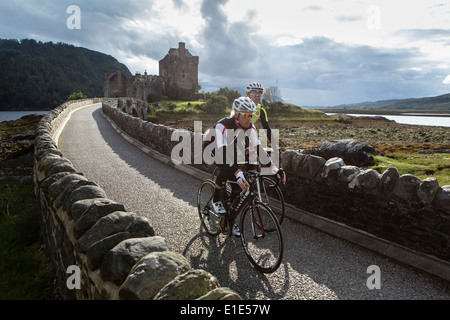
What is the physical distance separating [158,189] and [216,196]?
3694 mm

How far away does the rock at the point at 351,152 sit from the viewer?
35.2 ft

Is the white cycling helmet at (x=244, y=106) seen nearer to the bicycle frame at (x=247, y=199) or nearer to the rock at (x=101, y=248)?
the bicycle frame at (x=247, y=199)

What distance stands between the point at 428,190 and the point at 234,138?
2.96 metres

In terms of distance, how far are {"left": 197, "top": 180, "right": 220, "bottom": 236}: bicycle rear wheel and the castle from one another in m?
95.7

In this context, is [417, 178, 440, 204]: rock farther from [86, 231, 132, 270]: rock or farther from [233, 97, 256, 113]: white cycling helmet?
[86, 231, 132, 270]: rock

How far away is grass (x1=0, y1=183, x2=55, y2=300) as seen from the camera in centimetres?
562

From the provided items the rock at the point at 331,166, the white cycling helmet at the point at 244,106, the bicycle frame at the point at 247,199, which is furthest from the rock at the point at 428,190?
the white cycling helmet at the point at 244,106

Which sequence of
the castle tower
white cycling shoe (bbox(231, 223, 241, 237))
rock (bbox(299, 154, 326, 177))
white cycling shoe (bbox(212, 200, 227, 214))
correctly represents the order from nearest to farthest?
white cycling shoe (bbox(212, 200, 227, 214)), white cycling shoe (bbox(231, 223, 241, 237)), rock (bbox(299, 154, 326, 177)), the castle tower

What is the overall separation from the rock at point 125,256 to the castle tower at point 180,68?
103 meters

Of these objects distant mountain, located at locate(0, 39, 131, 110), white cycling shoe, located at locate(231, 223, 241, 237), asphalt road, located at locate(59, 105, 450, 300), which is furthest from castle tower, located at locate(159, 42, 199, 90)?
white cycling shoe, located at locate(231, 223, 241, 237)
